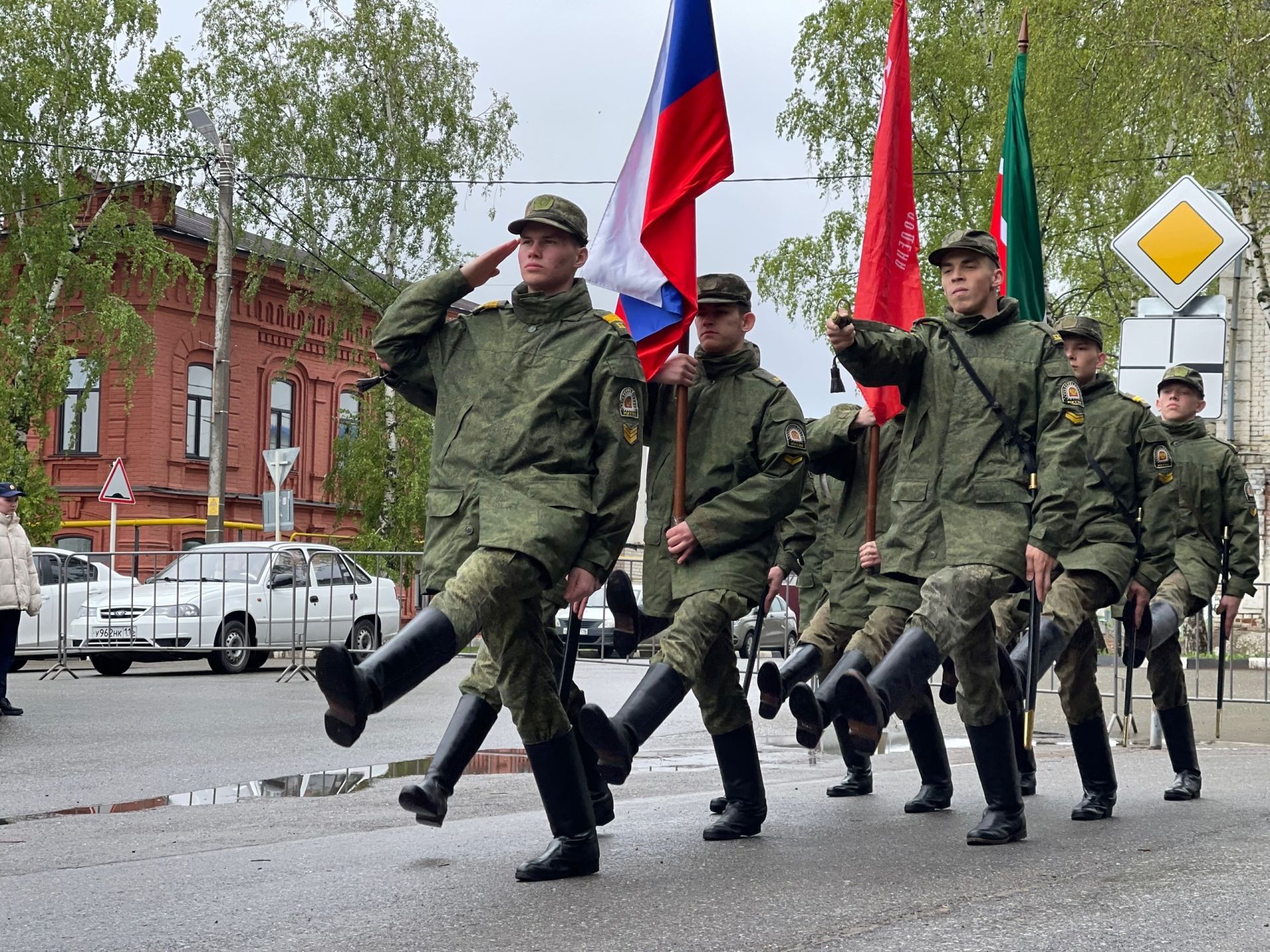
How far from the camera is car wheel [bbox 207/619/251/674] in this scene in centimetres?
2041

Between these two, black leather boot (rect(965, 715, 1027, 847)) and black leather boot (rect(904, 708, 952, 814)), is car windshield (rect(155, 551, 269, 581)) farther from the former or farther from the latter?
black leather boot (rect(965, 715, 1027, 847))

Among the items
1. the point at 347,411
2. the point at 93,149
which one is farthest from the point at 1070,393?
the point at 347,411

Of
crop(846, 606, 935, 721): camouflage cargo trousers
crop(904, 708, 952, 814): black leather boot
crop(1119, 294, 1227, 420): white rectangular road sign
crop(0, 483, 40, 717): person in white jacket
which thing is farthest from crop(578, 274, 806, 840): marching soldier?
crop(0, 483, 40, 717): person in white jacket

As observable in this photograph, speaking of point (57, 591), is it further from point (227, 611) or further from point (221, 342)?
point (221, 342)

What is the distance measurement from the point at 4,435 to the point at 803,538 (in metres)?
26.1

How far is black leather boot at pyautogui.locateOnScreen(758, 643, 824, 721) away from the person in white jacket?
7.38 metres

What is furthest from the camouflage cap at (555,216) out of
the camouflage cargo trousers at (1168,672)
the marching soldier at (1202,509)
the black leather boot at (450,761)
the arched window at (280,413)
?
the arched window at (280,413)

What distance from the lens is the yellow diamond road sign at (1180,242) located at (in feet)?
38.7

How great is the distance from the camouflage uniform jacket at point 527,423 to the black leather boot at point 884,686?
91cm

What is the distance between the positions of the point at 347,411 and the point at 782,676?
3625cm

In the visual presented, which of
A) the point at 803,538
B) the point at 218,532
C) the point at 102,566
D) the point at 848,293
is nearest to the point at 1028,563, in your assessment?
the point at 803,538

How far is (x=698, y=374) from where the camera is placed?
7.11 metres

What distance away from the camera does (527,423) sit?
5.80m

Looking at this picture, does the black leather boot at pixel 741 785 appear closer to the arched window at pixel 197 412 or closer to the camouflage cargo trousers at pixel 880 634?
the camouflage cargo trousers at pixel 880 634
